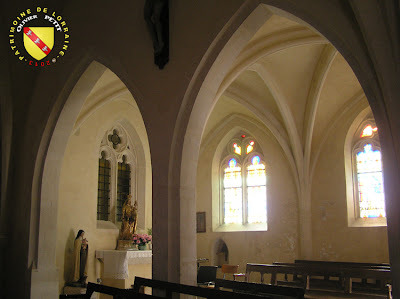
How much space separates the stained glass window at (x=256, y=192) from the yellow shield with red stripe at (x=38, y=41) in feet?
24.5

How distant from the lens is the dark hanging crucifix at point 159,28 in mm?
6966

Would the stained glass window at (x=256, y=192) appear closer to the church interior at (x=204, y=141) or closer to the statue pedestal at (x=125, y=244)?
the church interior at (x=204, y=141)

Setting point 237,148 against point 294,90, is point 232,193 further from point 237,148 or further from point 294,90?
Result: point 294,90

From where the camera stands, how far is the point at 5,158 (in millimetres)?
9258

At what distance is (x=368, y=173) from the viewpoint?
41.6 feet

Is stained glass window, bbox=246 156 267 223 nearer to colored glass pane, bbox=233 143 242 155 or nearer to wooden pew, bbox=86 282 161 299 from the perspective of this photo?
colored glass pane, bbox=233 143 242 155

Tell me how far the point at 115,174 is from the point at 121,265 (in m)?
3.28

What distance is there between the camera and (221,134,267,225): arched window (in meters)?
14.4

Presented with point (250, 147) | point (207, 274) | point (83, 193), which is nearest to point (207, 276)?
point (207, 274)

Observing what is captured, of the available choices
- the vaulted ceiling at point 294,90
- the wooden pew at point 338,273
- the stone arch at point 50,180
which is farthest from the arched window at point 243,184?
the stone arch at point 50,180

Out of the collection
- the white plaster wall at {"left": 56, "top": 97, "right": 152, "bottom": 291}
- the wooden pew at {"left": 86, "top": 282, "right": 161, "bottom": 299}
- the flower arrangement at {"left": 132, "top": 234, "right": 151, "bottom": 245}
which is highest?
the white plaster wall at {"left": 56, "top": 97, "right": 152, "bottom": 291}

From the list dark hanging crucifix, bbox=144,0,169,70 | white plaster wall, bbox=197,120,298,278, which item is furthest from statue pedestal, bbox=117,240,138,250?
dark hanging crucifix, bbox=144,0,169,70

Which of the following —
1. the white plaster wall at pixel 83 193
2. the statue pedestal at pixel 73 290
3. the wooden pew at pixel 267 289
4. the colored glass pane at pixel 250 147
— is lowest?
the statue pedestal at pixel 73 290

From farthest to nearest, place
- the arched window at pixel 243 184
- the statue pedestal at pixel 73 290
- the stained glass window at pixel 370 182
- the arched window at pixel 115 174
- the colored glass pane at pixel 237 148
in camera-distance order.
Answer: the colored glass pane at pixel 237 148
the arched window at pixel 243 184
the arched window at pixel 115 174
the stained glass window at pixel 370 182
the statue pedestal at pixel 73 290
